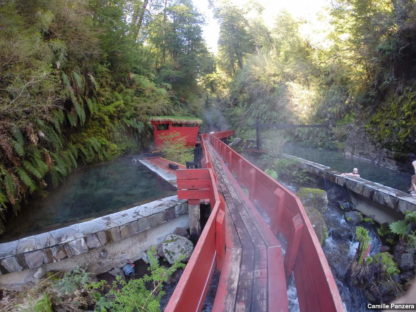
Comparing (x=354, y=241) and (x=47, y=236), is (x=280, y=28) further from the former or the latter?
(x=47, y=236)

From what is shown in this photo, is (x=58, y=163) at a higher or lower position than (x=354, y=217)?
higher

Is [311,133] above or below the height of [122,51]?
below

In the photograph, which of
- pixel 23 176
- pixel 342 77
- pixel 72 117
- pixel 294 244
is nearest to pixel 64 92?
pixel 72 117

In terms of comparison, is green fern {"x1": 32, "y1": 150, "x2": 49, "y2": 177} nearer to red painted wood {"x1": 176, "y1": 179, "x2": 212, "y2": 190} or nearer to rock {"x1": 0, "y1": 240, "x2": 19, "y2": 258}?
rock {"x1": 0, "y1": 240, "x2": 19, "y2": 258}

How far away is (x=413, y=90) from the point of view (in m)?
8.15

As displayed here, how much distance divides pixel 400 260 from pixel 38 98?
7772 millimetres

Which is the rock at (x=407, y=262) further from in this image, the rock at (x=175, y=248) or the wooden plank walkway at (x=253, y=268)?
the rock at (x=175, y=248)

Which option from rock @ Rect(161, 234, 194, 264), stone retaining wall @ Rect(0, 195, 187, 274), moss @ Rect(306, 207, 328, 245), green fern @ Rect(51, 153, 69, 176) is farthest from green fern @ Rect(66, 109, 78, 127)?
moss @ Rect(306, 207, 328, 245)

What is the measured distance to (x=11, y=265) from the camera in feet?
11.0

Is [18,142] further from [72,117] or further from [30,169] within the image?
[72,117]

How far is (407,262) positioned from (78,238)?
5.19 m

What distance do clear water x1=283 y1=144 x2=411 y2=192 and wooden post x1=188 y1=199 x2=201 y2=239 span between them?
5685 millimetres

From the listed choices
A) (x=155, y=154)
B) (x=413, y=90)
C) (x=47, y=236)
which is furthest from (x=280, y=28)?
(x=47, y=236)

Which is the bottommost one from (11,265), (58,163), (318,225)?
(11,265)
